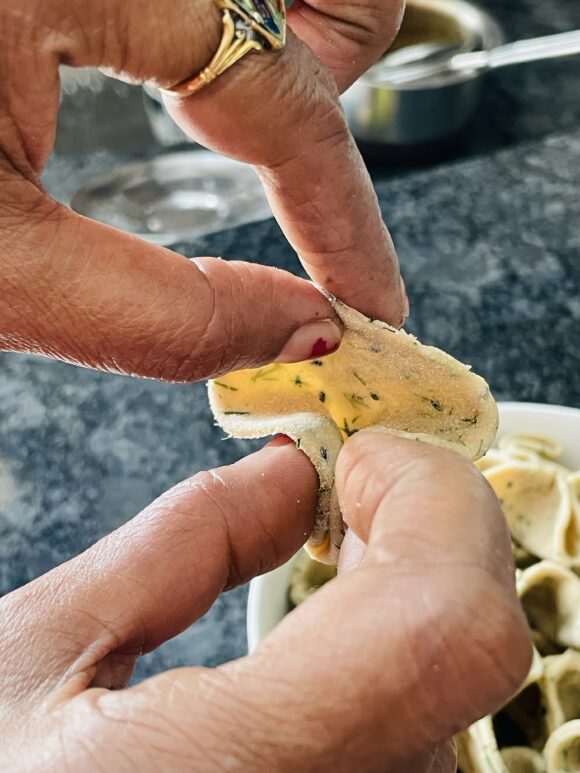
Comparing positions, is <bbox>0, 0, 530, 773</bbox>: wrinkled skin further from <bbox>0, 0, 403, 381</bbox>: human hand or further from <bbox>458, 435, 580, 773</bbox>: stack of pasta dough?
<bbox>458, 435, 580, 773</bbox>: stack of pasta dough

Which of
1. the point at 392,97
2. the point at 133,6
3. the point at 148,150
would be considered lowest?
the point at 148,150

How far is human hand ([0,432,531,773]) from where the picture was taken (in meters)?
0.36

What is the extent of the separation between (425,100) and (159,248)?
3.16 ft

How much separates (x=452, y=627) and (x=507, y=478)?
20.5 inches

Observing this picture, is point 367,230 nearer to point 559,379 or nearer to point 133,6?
point 133,6

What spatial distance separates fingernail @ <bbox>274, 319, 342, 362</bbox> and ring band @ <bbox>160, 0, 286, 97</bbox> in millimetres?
178

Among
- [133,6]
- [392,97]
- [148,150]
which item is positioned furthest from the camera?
[148,150]

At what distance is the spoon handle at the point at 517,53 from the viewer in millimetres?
1377

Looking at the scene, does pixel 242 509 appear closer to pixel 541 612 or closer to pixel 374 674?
pixel 374 674

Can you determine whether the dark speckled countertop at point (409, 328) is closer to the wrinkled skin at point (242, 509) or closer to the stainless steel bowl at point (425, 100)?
the stainless steel bowl at point (425, 100)

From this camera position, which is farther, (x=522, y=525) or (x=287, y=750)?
(x=522, y=525)

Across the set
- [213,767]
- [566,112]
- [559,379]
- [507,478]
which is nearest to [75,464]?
[507,478]

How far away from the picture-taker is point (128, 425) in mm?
1117

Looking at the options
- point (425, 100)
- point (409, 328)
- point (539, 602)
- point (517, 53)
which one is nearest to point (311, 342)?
point (539, 602)
